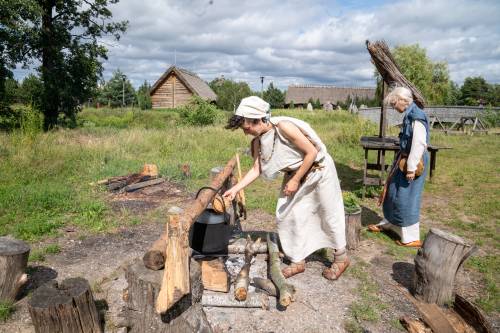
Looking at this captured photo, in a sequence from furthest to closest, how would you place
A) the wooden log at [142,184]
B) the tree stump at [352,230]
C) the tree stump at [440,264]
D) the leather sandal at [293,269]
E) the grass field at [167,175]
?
the wooden log at [142,184], the grass field at [167,175], the tree stump at [352,230], the leather sandal at [293,269], the tree stump at [440,264]

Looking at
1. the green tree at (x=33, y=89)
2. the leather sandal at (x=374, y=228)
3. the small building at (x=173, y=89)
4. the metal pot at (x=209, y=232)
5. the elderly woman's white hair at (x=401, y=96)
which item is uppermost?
the small building at (x=173, y=89)

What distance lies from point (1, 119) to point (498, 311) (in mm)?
18023

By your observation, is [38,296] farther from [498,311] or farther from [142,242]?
[498,311]

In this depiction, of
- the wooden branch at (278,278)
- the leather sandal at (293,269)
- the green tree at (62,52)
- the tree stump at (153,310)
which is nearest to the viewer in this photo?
the tree stump at (153,310)

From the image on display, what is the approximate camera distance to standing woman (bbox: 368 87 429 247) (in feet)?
14.8

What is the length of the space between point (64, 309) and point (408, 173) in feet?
13.3

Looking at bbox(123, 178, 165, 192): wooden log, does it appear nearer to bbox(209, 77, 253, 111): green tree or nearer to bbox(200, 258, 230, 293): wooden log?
bbox(200, 258, 230, 293): wooden log

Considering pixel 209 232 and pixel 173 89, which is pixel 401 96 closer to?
pixel 209 232

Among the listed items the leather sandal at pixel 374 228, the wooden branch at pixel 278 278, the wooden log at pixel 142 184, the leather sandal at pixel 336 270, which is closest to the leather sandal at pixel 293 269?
the wooden branch at pixel 278 278

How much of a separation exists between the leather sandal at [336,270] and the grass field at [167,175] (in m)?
1.38

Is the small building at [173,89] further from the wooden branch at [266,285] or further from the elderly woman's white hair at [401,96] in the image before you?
the wooden branch at [266,285]

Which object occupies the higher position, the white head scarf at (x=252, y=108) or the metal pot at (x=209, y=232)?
the white head scarf at (x=252, y=108)

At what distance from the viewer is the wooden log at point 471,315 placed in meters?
2.93

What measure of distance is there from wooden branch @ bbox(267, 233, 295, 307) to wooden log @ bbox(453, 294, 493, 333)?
1516 mm
